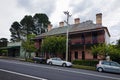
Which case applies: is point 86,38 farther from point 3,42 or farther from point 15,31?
point 3,42

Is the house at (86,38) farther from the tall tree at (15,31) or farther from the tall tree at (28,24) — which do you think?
the tall tree at (15,31)

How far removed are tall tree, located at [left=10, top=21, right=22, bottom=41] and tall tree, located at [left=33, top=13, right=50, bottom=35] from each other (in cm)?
751

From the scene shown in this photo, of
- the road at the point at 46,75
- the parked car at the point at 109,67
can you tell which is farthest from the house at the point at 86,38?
the road at the point at 46,75

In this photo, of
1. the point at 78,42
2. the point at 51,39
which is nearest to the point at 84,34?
the point at 78,42

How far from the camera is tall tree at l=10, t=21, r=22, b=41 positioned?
90381 millimetres

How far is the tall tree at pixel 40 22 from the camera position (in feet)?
285

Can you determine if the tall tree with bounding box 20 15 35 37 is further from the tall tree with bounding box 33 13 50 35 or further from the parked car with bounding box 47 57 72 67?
the parked car with bounding box 47 57 72 67

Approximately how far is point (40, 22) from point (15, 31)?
12.2 metres

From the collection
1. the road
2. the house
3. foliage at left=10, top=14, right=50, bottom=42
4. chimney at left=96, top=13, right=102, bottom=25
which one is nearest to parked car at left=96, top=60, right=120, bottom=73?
the road

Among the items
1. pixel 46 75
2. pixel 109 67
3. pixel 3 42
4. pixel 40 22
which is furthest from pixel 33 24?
pixel 46 75

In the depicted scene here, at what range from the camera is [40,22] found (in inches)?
3433

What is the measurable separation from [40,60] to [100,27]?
12.6 metres

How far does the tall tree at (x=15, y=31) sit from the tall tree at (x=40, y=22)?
751 cm

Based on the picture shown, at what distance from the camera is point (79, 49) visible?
147 ft
